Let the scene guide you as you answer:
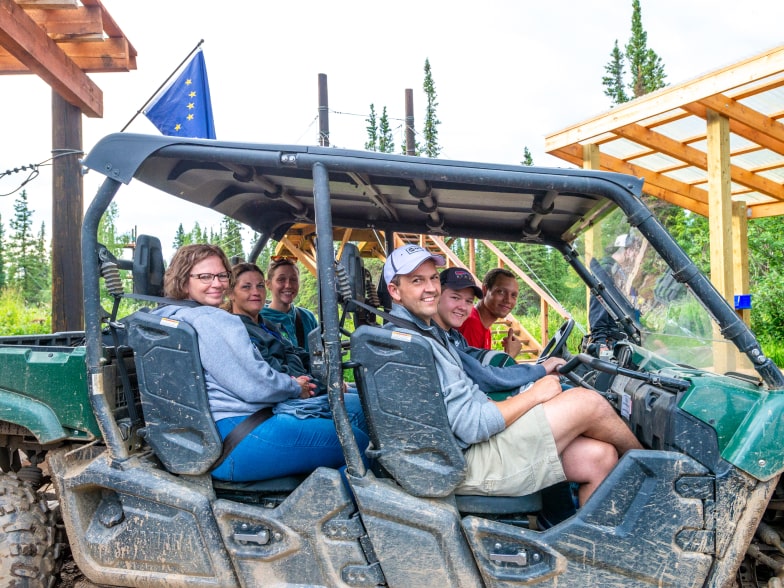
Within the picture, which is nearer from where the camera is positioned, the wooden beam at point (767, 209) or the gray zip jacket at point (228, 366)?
the gray zip jacket at point (228, 366)

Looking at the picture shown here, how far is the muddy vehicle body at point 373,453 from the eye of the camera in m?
2.35

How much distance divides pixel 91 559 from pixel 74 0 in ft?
13.9

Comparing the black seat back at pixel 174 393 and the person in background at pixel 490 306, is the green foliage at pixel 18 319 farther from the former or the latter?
the black seat back at pixel 174 393

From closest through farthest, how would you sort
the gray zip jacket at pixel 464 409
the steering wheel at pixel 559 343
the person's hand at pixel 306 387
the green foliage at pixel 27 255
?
the gray zip jacket at pixel 464 409
the person's hand at pixel 306 387
the steering wheel at pixel 559 343
the green foliage at pixel 27 255

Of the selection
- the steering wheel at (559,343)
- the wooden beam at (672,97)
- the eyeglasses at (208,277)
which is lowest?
the steering wheel at (559,343)

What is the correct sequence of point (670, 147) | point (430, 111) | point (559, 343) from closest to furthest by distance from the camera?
point (559, 343) < point (670, 147) < point (430, 111)

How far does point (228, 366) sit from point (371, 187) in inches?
40.9

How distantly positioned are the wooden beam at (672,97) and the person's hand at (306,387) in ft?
18.1

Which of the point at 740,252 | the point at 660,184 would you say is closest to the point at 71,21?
the point at 660,184

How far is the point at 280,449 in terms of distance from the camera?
271 cm

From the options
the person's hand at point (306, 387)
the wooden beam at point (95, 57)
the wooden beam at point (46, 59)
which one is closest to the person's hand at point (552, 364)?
the person's hand at point (306, 387)

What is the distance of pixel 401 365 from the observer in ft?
8.01

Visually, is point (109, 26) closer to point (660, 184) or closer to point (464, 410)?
point (464, 410)

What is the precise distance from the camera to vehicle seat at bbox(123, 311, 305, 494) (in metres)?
2.64
